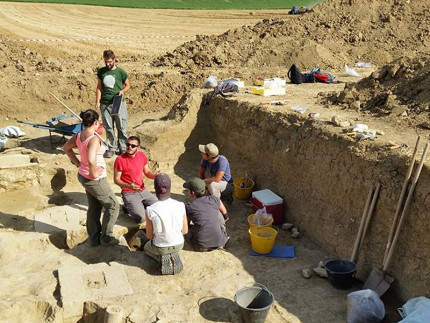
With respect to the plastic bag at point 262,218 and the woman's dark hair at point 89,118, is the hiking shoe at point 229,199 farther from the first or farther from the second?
the woman's dark hair at point 89,118

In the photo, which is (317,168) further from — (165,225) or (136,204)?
(136,204)

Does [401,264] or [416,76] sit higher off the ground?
[416,76]

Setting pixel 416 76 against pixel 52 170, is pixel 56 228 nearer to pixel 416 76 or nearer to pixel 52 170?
pixel 52 170

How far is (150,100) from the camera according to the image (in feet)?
45.1

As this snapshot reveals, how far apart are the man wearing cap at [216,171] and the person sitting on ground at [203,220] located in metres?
0.99

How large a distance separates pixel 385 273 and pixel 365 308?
756 mm

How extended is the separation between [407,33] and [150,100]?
28.9ft

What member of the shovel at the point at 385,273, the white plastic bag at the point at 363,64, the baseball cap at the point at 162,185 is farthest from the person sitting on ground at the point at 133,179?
the white plastic bag at the point at 363,64

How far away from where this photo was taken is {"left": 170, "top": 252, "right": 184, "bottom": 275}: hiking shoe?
6308mm

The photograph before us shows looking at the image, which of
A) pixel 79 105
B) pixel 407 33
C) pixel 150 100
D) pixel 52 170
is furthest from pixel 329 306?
pixel 407 33

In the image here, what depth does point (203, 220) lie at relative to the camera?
6.80m

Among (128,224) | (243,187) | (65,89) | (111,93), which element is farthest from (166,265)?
(65,89)

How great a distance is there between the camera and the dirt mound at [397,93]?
Answer: 26.0 ft

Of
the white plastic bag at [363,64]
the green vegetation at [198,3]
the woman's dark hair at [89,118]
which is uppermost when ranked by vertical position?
the green vegetation at [198,3]
